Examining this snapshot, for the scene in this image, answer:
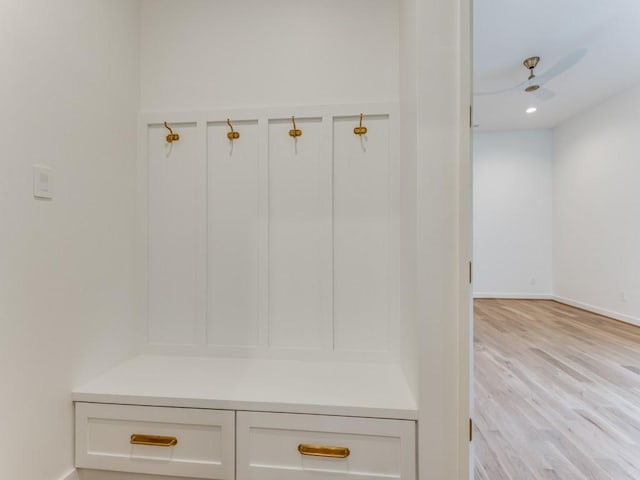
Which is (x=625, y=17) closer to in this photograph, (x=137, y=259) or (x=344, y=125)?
(x=344, y=125)

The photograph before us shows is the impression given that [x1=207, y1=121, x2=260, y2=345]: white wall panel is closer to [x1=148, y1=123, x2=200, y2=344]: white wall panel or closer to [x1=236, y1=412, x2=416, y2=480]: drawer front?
[x1=148, y1=123, x2=200, y2=344]: white wall panel

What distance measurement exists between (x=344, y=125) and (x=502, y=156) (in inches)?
200

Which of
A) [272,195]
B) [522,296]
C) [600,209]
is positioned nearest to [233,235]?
[272,195]

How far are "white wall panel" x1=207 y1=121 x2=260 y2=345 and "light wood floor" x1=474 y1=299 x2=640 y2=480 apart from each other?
1.42 metres

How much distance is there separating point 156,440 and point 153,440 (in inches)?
0.5

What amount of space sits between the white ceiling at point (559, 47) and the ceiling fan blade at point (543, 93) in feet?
0.29

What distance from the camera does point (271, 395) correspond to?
130 centimetres

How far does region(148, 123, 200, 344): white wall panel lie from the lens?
174 cm

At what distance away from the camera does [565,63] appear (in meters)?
3.09

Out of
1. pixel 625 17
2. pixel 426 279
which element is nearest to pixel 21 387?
pixel 426 279

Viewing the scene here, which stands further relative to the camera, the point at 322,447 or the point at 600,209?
the point at 600,209

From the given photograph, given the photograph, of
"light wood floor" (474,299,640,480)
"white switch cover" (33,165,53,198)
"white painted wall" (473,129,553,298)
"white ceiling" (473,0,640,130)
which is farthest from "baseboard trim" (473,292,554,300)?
"white switch cover" (33,165,53,198)

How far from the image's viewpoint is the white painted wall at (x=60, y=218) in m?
1.08

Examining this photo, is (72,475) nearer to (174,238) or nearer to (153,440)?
(153,440)
